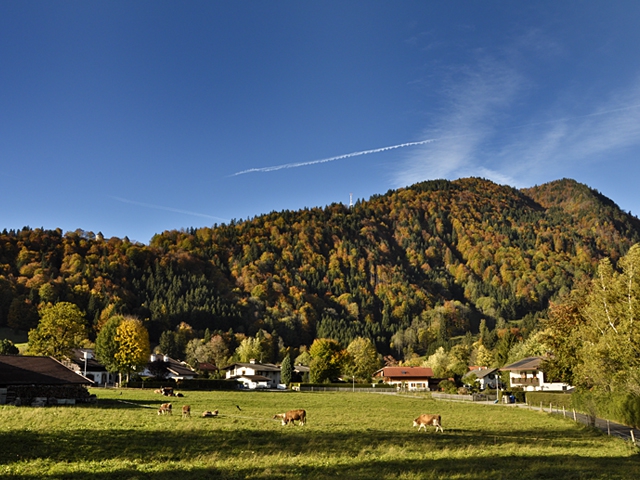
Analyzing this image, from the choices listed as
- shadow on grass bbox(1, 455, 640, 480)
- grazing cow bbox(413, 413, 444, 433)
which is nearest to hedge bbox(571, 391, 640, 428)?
grazing cow bbox(413, 413, 444, 433)

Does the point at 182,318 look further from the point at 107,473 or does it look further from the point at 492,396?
the point at 107,473

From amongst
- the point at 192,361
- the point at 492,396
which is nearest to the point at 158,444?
the point at 492,396

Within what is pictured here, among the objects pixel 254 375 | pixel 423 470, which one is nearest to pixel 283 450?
pixel 423 470

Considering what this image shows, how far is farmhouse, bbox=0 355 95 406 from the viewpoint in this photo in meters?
45.2

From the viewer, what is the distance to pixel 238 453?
2155 cm

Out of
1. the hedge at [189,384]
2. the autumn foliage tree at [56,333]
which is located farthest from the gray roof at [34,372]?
the hedge at [189,384]

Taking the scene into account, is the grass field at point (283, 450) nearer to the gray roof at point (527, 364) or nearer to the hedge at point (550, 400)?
the hedge at point (550, 400)

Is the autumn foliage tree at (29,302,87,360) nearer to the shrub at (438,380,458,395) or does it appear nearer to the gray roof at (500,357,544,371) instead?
the shrub at (438,380,458,395)

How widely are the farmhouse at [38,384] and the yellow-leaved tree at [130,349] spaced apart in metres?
35.9

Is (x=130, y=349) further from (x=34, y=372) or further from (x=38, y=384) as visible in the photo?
(x=38, y=384)

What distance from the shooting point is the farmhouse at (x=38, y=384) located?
45219 millimetres

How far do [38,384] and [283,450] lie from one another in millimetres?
33185

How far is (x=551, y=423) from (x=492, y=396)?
142ft

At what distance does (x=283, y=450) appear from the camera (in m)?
22.6
